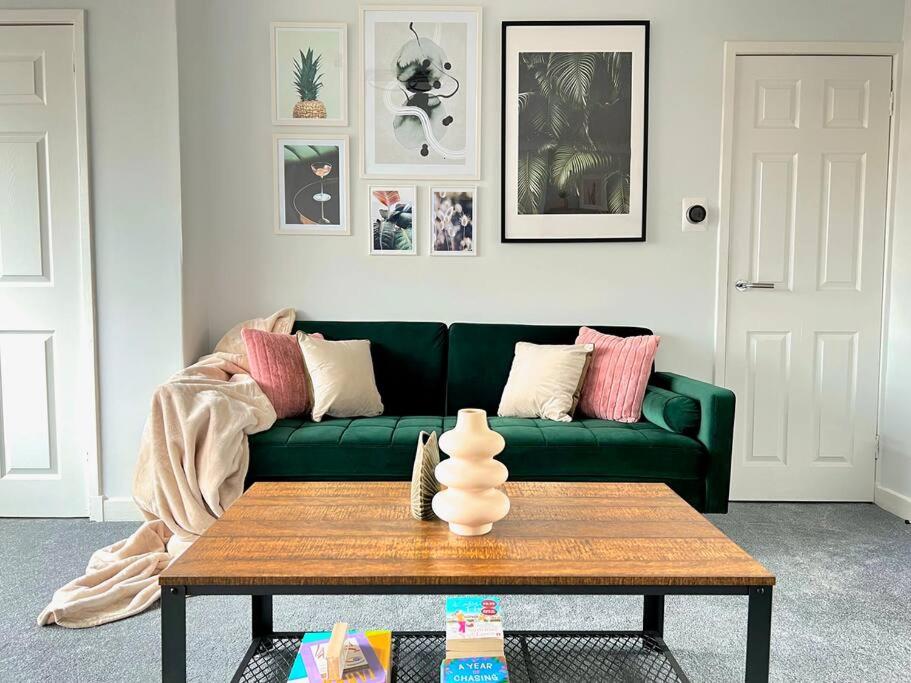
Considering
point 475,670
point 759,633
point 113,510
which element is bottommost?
point 113,510

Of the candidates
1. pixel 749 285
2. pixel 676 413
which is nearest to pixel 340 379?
pixel 676 413

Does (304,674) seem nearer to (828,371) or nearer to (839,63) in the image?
(828,371)

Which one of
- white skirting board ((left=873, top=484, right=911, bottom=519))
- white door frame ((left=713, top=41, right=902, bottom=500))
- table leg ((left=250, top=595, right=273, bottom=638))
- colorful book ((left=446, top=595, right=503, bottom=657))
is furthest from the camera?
white door frame ((left=713, top=41, right=902, bottom=500))

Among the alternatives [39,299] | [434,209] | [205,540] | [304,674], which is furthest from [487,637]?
[39,299]

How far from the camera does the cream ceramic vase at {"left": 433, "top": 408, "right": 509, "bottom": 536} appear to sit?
140 centimetres

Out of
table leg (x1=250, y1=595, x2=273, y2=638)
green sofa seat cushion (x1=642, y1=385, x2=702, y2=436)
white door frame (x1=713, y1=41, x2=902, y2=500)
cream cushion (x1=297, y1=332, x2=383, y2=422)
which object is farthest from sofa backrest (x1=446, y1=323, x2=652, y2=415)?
table leg (x1=250, y1=595, x2=273, y2=638)

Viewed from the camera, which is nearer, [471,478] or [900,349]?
[471,478]

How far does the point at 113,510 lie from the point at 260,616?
5.35ft

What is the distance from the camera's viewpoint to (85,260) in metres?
2.92

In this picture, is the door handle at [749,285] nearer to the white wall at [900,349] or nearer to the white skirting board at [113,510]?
the white wall at [900,349]

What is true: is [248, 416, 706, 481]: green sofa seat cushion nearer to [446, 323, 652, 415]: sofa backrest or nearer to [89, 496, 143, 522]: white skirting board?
[446, 323, 652, 415]: sofa backrest

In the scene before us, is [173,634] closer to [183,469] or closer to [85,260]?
[183,469]

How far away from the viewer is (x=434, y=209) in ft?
10.7

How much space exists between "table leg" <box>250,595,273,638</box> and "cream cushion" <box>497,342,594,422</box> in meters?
1.42
